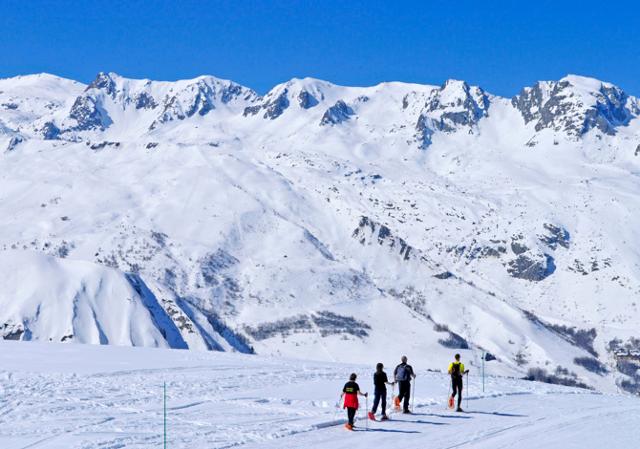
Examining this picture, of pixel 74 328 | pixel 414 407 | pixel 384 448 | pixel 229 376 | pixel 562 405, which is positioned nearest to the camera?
pixel 384 448

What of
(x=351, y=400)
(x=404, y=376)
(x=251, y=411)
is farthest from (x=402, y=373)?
(x=251, y=411)

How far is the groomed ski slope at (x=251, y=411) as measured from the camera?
28.2 meters

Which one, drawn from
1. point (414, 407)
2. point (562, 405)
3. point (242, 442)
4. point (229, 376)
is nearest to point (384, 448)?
point (242, 442)

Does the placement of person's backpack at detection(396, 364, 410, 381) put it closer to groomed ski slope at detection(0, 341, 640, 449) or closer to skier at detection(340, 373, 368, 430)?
groomed ski slope at detection(0, 341, 640, 449)

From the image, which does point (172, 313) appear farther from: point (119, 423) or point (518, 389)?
point (119, 423)

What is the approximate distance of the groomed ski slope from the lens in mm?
28234

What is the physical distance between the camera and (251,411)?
34.0 meters

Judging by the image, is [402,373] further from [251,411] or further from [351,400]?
[251,411]

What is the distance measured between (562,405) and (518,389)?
246 inches

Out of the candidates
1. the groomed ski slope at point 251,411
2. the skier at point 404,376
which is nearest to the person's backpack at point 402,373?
the skier at point 404,376

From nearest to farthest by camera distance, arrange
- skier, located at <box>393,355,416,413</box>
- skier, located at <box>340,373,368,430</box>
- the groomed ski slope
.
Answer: the groomed ski slope
skier, located at <box>340,373,368,430</box>
skier, located at <box>393,355,416,413</box>

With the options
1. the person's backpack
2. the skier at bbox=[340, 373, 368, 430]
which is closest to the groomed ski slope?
the skier at bbox=[340, 373, 368, 430]

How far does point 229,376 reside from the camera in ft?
148

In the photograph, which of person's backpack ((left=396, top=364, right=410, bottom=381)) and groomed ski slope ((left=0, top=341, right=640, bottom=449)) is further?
person's backpack ((left=396, top=364, right=410, bottom=381))
